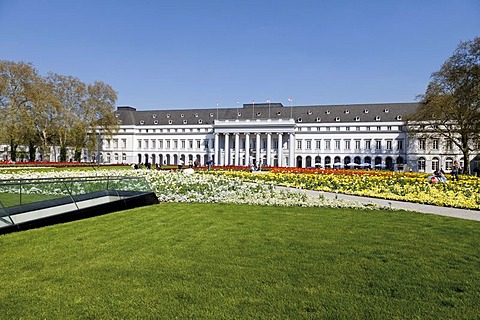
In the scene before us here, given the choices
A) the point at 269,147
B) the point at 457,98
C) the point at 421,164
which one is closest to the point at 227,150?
the point at 269,147

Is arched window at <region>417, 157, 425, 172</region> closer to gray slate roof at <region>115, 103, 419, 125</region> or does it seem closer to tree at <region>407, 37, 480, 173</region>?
gray slate roof at <region>115, 103, 419, 125</region>

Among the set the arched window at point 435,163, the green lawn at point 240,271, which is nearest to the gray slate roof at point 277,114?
the arched window at point 435,163

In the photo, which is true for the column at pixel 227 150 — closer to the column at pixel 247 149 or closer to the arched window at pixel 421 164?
the column at pixel 247 149

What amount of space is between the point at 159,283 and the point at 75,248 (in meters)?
2.72

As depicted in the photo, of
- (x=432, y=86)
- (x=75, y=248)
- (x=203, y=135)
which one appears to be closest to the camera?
(x=75, y=248)

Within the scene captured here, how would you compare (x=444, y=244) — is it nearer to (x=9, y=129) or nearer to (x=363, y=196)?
(x=363, y=196)

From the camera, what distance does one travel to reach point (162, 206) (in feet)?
43.1

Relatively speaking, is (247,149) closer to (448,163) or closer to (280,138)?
(280,138)

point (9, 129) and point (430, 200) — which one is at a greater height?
point (9, 129)

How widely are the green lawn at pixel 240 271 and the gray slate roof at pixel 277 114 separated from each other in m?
71.2

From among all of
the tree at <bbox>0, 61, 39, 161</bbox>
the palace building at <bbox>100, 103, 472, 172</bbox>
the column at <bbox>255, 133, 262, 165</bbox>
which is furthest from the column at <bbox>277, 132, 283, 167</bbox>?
the tree at <bbox>0, 61, 39, 161</bbox>

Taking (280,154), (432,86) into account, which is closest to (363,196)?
(432,86)

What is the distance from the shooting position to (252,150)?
8538 centimetres

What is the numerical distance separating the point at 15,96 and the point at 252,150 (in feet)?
160
